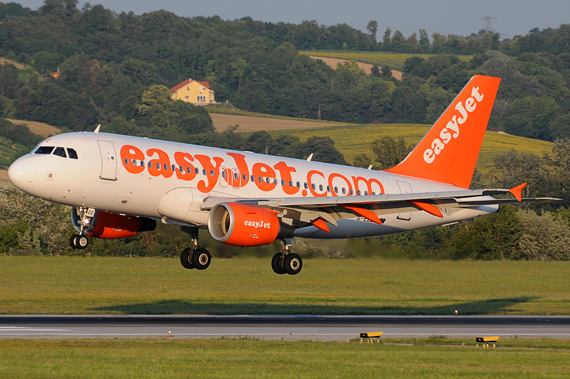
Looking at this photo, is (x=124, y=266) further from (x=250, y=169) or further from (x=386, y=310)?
(x=250, y=169)

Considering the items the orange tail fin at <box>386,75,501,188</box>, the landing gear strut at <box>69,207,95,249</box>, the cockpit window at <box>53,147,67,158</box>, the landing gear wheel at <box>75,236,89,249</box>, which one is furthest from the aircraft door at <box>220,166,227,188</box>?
the orange tail fin at <box>386,75,501,188</box>

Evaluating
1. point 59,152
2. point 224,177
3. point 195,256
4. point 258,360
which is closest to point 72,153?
point 59,152

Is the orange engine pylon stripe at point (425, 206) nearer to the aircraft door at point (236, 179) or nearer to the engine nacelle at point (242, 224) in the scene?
the engine nacelle at point (242, 224)

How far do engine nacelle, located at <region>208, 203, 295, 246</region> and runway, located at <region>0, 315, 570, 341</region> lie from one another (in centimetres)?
648

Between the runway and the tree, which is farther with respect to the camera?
the tree

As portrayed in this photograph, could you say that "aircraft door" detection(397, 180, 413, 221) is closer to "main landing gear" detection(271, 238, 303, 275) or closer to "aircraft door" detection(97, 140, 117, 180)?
"main landing gear" detection(271, 238, 303, 275)

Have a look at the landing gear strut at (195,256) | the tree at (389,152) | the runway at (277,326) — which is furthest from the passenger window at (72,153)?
the tree at (389,152)

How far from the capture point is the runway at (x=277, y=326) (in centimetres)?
4616

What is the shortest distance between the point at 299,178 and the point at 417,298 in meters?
28.2

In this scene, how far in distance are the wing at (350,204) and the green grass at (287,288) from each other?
742 cm

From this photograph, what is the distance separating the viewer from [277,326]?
167 ft

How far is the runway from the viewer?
46.2 meters

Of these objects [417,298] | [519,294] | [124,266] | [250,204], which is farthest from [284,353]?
[124,266]

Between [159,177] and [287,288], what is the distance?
3652 cm
